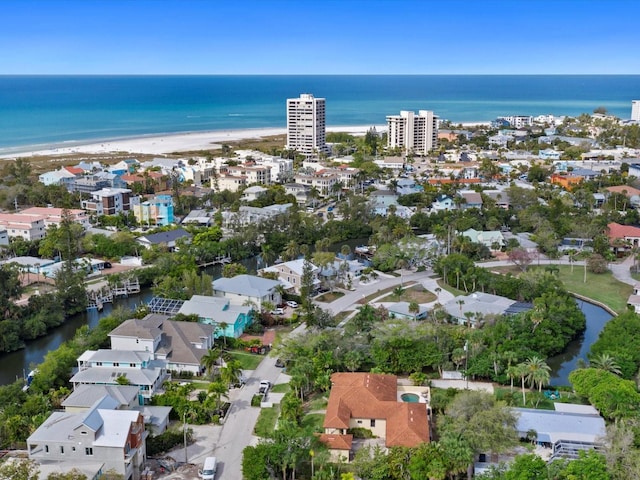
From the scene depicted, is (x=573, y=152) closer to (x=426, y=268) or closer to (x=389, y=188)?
(x=389, y=188)

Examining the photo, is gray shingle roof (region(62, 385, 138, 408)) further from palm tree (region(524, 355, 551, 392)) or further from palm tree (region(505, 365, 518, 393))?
palm tree (region(524, 355, 551, 392))

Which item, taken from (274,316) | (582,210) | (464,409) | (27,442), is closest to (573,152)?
(582,210)

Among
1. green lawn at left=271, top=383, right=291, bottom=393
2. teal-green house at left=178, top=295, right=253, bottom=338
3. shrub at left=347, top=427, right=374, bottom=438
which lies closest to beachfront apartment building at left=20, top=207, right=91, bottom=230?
teal-green house at left=178, top=295, right=253, bottom=338

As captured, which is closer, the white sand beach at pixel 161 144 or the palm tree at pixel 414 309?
the palm tree at pixel 414 309

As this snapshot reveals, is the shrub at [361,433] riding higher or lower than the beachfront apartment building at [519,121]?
lower

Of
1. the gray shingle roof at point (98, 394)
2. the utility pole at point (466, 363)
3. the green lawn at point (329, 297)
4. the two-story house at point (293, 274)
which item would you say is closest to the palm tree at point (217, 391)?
the gray shingle roof at point (98, 394)

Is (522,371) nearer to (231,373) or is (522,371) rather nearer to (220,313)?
(231,373)

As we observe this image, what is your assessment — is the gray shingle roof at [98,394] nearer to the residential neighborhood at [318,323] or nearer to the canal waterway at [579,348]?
the residential neighborhood at [318,323]
